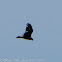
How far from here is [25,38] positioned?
3731 cm

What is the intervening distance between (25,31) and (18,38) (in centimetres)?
92

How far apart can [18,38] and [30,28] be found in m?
1.38

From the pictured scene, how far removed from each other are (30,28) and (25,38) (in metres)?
1.04

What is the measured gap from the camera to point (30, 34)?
37469 millimetres

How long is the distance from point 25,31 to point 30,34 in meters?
0.52

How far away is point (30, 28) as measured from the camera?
121 ft

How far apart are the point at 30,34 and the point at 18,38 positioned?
3.83 feet

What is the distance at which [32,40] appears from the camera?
121 feet

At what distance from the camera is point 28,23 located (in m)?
36.8

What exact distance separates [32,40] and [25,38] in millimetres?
813

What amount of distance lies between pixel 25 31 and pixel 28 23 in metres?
0.94

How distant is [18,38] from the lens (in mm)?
37125

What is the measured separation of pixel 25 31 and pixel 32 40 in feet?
3.82
